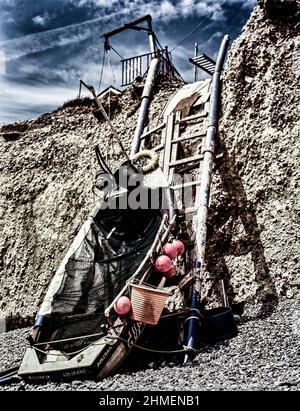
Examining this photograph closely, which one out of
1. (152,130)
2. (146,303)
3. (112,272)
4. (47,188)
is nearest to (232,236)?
(112,272)

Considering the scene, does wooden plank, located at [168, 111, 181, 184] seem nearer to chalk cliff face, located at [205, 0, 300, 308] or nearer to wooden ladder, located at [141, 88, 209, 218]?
wooden ladder, located at [141, 88, 209, 218]

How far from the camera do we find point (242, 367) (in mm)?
4461

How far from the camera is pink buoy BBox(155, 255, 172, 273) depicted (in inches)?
213

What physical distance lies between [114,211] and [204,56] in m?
6.12

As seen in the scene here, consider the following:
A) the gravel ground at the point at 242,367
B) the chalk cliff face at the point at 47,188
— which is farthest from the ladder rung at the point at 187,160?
the gravel ground at the point at 242,367

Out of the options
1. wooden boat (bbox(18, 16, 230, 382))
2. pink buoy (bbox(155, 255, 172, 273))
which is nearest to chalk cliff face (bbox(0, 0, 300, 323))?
wooden boat (bbox(18, 16, 230, 382))

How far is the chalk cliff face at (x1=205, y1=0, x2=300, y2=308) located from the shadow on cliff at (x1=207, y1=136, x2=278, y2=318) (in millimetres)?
15

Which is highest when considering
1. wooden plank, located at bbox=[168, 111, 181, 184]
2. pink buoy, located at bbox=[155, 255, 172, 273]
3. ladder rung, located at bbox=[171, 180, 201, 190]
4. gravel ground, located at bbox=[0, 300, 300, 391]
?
wooden plank, located at bbox=[168, 111, 181, 184]

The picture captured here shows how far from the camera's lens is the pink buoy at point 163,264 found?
5.41 meters

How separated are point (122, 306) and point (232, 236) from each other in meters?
2.69

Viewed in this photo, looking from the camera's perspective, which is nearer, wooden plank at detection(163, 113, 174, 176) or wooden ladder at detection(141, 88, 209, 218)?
wooden ladder at detection(141, 88, 209, 218)

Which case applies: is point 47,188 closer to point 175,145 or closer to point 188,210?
point 175,145

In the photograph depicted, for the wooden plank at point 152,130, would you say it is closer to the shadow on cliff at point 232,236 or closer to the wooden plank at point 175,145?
the wooden plank at point 175,145
